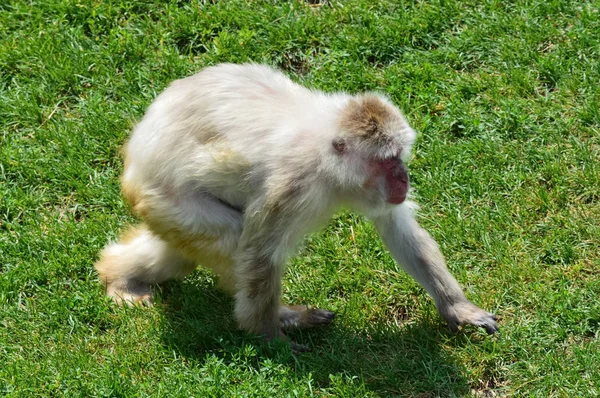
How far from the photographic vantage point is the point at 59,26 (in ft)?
27.8

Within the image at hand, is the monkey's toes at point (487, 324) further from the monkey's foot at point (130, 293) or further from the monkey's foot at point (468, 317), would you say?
the monkey's foot at point (130, 293)

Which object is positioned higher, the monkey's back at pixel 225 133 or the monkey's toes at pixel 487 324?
the monkey's back at pixel 225 133

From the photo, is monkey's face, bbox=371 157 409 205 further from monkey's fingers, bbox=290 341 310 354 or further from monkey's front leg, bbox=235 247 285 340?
monkey's fingers, bbox=290 341 310 354

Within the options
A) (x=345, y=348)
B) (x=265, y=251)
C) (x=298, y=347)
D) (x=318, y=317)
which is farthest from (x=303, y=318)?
(x=265, y=251)

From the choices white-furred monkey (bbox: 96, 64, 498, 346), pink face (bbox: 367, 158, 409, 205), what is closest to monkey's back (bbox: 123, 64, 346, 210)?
white-furred monkey (bbox: 96, 64, 498, 346)

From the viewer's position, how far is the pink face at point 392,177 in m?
5.98

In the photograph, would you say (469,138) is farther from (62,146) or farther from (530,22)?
(62,146)

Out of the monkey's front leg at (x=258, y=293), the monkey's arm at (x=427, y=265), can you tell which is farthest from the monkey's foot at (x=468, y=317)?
the monkey's front leg at (x=258, y=293)

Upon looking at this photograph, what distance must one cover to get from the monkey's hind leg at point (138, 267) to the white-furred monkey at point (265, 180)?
0.18 metres

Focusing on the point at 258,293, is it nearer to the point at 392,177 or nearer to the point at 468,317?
the point at 392,177

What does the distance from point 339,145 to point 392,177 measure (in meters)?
0.39

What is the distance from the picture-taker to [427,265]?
636 centimetres

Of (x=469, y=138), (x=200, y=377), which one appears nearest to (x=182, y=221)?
(x=200, y=377)

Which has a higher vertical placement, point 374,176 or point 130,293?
point 374,176
